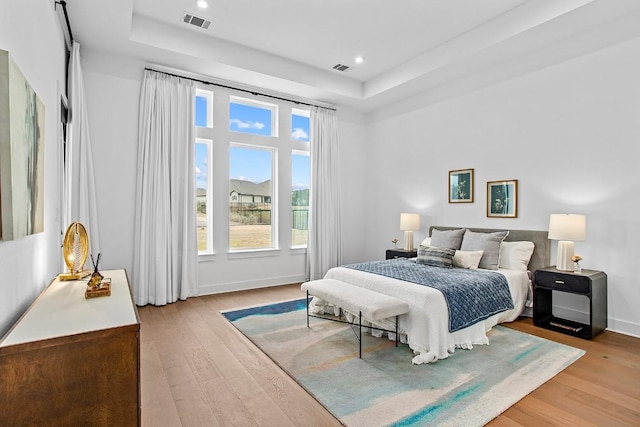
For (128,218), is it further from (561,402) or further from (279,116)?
(561,402)

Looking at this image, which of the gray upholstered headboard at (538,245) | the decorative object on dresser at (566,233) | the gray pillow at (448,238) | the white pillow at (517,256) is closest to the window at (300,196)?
the gray pillow at (448,238)

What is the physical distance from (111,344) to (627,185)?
14.3 feet

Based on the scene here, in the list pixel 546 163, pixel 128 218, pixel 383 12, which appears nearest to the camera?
pixel 383 12

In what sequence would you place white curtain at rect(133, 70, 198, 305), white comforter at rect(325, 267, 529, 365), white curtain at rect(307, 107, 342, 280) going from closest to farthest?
white comforter at rect(325, 267, 529, 365), white curtain at rect(133, 70, 198, 305), white curtain at rect(307, 107, 342, 280)

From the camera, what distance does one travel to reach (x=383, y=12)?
360cm

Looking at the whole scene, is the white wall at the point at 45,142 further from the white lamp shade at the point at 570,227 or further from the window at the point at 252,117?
the white lamp shade at the point at 570,227

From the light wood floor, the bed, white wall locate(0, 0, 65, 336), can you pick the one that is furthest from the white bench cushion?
white wall locate(0, 0, 65, 336)

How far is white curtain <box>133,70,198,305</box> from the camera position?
13.6 ft

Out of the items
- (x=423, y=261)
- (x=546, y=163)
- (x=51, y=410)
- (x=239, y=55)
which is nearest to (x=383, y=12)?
(x=239, y=55)

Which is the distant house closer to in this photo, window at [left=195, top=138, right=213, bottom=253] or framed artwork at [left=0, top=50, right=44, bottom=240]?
window at [left=195, top=138, right=213, bottom=253]

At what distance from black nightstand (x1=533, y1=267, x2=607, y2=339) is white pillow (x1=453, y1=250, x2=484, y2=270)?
57 cm

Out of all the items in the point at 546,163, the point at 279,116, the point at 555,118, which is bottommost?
the point at 546,163

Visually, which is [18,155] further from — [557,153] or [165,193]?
[557,153]

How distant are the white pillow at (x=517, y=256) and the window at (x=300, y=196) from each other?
2.97 meters
